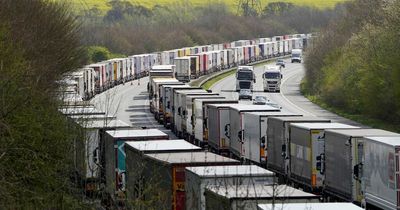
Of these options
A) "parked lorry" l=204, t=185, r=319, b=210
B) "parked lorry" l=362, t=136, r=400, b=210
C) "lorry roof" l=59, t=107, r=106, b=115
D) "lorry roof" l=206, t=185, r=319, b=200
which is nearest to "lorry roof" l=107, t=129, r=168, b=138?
"lorry roof" l=59, t=107, r=106, b=115

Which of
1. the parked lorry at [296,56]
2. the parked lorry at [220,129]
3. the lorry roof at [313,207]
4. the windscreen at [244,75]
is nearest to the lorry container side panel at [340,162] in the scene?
the parked lorry at [220,129]

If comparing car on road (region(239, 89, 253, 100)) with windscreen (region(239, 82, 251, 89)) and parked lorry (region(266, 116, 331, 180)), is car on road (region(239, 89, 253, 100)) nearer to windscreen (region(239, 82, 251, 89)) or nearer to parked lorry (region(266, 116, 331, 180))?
windscreen (region(239, 82, 251, 89))

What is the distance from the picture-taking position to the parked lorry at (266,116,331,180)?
46938 millimetres

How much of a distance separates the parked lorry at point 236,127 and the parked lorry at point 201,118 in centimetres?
465

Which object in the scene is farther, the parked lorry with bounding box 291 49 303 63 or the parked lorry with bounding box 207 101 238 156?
the parked lorry with bounding box 291 49 303 63

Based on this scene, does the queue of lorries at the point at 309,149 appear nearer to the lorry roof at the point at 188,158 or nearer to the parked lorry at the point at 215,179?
the parked lorry at the point at 215,179

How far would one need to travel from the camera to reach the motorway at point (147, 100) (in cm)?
9319

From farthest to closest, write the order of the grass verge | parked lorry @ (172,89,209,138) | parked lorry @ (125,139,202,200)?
the grass verge → parked lorry @ (172,89,209,138) → parked lorry @ (125,139,202,200)

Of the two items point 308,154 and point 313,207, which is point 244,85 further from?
point 313,207

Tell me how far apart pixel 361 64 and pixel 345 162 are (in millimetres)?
59624

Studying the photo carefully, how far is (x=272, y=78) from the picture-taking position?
12812cm

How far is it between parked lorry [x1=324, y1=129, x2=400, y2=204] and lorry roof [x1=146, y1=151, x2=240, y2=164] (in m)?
5.50

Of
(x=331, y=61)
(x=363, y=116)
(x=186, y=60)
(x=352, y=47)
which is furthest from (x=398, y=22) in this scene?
(x=186, y=60)

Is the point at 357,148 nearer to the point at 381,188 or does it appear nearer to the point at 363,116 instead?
the point at 381,188
